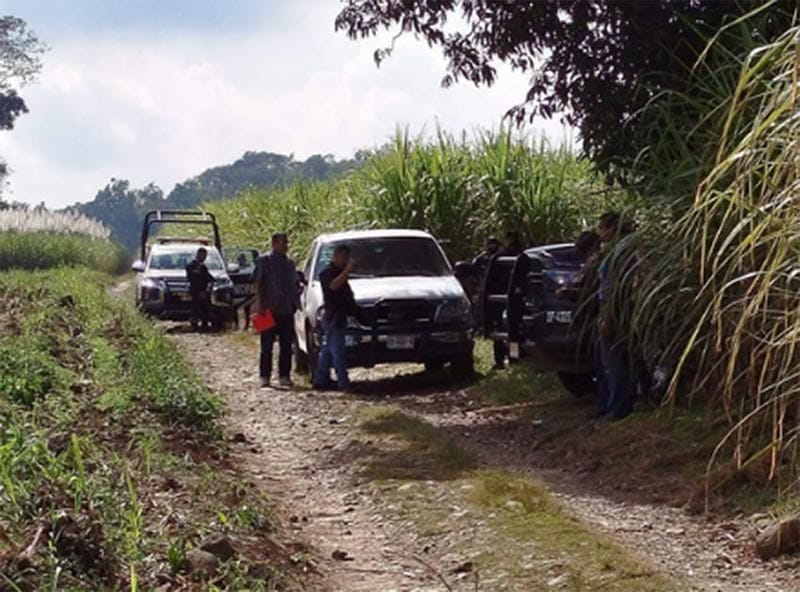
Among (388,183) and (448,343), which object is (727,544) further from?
(388,183)

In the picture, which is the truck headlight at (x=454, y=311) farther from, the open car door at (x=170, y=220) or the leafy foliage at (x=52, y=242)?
the leafy foliage at (x=52, y=242)

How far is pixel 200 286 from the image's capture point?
2630 cm

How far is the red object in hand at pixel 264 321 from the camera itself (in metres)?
17.3

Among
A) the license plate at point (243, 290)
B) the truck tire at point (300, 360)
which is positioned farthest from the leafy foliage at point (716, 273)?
the license plate at point (243, 290)

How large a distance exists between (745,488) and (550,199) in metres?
11.4

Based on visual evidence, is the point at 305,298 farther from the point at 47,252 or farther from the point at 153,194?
the point at 153,194

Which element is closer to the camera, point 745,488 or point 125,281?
point 745,488

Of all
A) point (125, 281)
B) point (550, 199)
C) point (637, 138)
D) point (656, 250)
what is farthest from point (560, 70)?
point (125, 281)

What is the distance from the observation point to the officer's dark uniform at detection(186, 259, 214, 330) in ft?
85.6

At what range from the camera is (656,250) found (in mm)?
10023

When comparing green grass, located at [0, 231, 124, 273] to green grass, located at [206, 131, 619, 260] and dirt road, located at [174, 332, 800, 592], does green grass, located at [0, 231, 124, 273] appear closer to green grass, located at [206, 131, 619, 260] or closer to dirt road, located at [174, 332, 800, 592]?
green grass, located at [206, 131, 619, 260]

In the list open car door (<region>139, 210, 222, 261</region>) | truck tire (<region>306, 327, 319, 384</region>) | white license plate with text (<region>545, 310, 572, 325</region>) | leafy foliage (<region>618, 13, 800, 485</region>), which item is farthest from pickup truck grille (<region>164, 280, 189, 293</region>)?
leafy foliage (<region>618, 13, 800, 485</region>)

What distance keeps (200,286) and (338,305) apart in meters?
10.4

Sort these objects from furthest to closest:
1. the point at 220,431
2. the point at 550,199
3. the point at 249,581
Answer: the point at 550,199 → the point at 220,431 → the point at 249,581
